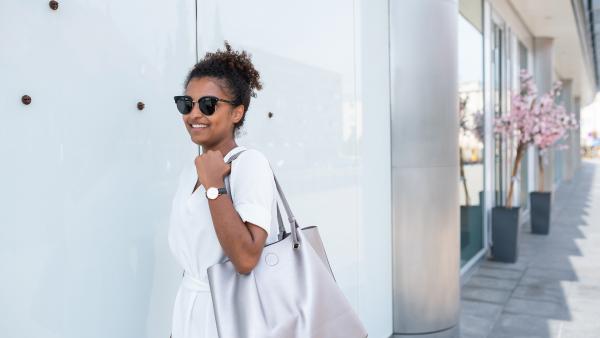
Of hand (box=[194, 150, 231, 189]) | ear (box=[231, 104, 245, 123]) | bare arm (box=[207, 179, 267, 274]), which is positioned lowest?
bare arm (box=[207, 179, 267, 274])

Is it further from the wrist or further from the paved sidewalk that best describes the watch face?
the paved sidewalk

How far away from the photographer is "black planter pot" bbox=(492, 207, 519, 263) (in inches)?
281

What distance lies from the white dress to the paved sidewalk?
3486 millimetres

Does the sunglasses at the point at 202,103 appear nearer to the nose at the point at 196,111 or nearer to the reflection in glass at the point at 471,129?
the nose at the point at 196,111

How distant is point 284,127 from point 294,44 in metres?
0.49

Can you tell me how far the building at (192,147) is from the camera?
1.70 m

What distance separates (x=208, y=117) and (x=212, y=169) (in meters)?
0.18

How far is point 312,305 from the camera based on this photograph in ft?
4.79

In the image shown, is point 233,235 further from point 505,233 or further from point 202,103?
point 505,233

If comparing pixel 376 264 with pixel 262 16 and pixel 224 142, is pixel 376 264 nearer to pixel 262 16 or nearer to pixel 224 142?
pixel 262 16

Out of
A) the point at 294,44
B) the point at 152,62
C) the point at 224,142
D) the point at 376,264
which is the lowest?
the point at 376,264

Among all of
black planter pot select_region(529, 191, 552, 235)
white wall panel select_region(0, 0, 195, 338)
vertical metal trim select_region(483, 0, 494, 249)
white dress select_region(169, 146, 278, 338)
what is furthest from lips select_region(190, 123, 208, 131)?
black planter pot select_region(529, 191, 552, 235)

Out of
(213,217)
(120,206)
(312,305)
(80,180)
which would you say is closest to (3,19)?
(80,180)

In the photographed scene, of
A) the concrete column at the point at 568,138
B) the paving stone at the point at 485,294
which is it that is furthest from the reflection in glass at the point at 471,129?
the concrete column at the point at 568,138
